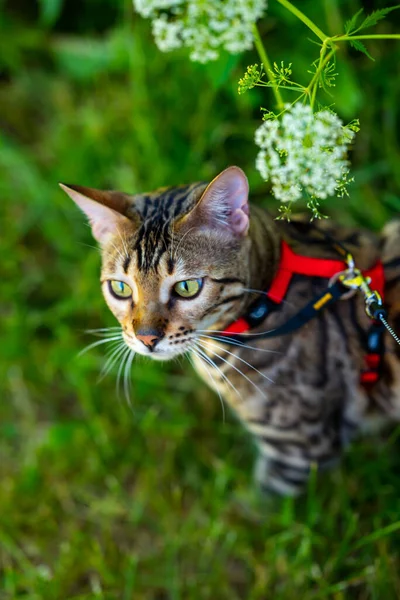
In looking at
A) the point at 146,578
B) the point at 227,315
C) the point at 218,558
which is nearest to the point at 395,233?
the point at 227,315

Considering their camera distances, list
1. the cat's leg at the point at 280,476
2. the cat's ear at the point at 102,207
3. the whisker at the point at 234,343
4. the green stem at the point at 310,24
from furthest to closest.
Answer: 1. the cat's leg at the point at 280,476
2. the whisker at the point at 234,343
3. the cat's ear at the point at 102,207
4. the green stem at the point at 310,24

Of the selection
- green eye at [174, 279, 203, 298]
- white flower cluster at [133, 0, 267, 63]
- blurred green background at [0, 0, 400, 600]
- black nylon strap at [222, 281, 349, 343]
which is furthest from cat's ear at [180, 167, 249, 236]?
blurred green background at [0, 0, 400, 600]

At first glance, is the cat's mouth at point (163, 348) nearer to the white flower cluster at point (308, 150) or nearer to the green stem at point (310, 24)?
the white flower cluster at point (308, 150)

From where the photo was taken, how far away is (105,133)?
252cm

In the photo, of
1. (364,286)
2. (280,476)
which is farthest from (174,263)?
(280,476)

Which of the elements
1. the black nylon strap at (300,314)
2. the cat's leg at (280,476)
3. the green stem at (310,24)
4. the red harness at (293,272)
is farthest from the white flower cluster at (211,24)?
the cat's leg at (280,476)

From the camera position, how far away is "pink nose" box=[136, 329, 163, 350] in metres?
1.34

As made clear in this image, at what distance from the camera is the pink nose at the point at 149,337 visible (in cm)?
134

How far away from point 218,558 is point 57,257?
1350 millimetres

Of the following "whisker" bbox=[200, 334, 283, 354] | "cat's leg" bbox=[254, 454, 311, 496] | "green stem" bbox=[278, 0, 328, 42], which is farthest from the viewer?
"cat's leg" bbox=[254, 454, 311, 496]

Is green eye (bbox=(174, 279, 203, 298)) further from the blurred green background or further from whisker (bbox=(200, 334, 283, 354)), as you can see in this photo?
the blurred green background

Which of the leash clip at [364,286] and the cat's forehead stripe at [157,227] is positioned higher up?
the cat's forehead stripe at [157,227]

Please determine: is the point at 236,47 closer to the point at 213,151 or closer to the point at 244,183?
the point at 244,183

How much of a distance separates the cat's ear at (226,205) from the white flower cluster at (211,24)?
1.11 ft
